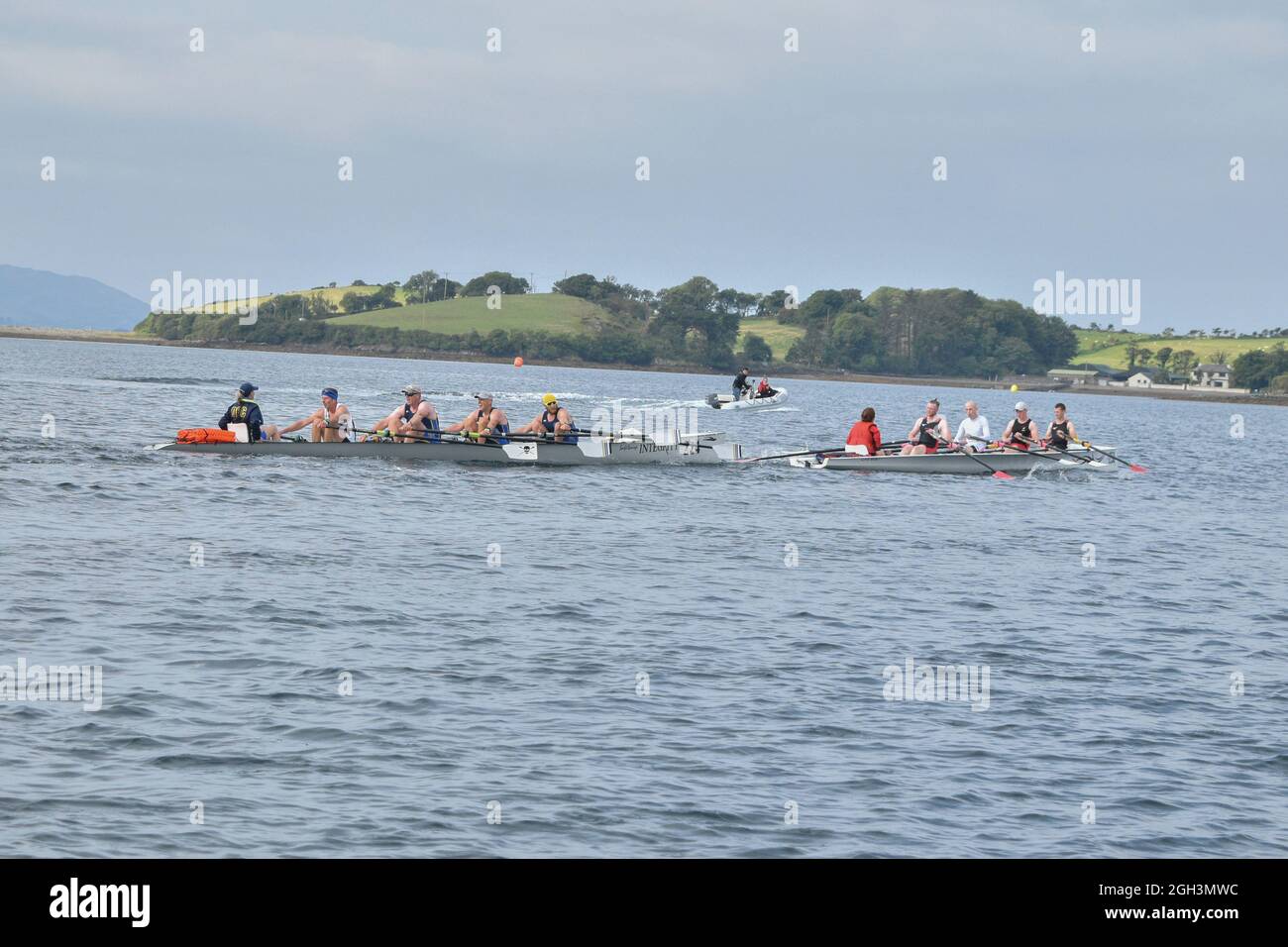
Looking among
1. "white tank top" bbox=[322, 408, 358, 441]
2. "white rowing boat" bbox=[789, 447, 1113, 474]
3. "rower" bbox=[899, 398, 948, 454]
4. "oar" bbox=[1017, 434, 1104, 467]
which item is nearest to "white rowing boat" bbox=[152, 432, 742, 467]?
"white tank top" bbox=[322, 408, 358, 441]

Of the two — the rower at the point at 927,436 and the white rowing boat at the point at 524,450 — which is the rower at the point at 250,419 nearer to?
the white rowing boat at the point at 524,450

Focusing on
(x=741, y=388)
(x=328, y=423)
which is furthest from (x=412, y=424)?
(x=741, y=388)

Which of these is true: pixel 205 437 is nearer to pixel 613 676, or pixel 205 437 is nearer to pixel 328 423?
pixel 328 423

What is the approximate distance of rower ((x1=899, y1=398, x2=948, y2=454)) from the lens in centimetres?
3859

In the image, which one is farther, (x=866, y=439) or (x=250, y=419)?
(x=866, y=439)

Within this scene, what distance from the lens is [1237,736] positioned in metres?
13.6

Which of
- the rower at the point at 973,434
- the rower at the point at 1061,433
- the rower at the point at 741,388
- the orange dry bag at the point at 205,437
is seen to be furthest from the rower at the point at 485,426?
the rower at the point at 741,388

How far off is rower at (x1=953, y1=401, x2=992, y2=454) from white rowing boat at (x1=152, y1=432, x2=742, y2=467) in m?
6.45

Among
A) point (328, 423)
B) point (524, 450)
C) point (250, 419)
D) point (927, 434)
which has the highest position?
point (250, 419)

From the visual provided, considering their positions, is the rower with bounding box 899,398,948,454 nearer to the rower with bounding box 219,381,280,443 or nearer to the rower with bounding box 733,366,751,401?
the rower with bounding box 219,381,280,443

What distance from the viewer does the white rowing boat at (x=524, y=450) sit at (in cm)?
3484

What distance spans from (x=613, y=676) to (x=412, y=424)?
2178 centimetres

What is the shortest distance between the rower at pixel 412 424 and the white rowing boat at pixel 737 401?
39.8 meters

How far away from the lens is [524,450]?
36438 millimetres
